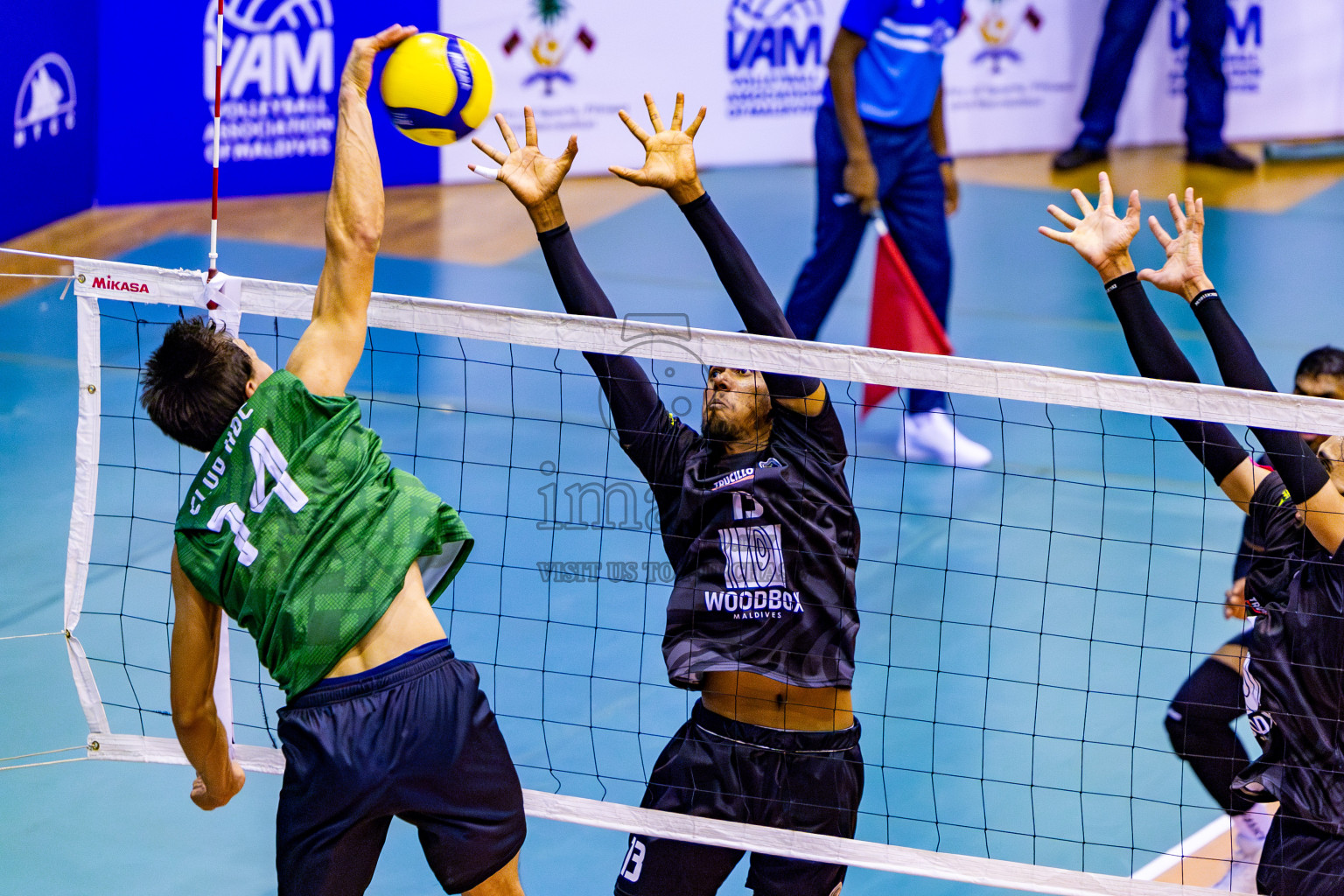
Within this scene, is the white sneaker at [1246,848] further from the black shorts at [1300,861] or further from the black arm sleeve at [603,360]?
the black arm sleeve at [603,360]

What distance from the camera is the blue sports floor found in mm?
4668

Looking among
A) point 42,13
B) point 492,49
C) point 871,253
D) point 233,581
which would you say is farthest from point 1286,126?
point 233,581

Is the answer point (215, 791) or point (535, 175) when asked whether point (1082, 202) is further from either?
point (215, 791)

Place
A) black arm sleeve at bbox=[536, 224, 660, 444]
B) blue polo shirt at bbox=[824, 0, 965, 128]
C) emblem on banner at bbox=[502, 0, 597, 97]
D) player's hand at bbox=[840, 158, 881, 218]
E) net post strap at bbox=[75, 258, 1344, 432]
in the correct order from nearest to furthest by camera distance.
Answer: net post strap at bbox=[75, 258, 1344, 432] → black arm sleeve at bbox=[536, 224, 660, 444] → player's hand at bbox=[840, 158, 881, 218] → blue polo shirt at bbox=[824, 0, 965, 128] → emblem on banner at bbox=[502, 0, 597, 97]

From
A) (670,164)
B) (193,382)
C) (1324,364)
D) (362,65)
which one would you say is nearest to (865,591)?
(1324,364)

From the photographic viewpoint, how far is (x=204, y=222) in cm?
1080

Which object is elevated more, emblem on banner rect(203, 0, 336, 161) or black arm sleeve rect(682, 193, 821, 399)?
emblem on banner rect(203, 0, 336, 161)

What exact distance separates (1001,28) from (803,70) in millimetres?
1889

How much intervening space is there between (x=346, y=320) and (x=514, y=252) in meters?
7.40

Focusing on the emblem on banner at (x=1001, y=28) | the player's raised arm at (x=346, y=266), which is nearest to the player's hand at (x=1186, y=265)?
the player's raised arm at (x=346, y=266)

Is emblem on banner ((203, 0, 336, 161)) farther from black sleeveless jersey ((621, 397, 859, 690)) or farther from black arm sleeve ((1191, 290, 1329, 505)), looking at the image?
black arm sleeve ((1191, 290, 1329, 505))

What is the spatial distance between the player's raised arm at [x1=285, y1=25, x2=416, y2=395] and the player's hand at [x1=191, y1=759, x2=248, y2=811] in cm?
106

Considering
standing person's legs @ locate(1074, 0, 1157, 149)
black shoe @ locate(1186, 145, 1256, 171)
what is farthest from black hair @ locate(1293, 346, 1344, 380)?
black shoe @ locate(1186, 145, 1256, 171)

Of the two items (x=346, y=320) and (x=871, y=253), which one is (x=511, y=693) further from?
(x=871, y=253)
